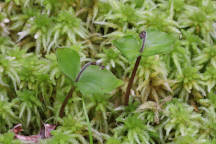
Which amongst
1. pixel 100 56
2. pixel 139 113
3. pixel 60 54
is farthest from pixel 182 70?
pixel 60 54

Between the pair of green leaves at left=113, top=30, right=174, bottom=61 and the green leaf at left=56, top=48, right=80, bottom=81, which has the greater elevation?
the pair of green leaves at left=113, top=30, right=174, bottom=61

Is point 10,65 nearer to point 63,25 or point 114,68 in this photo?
point 63,25

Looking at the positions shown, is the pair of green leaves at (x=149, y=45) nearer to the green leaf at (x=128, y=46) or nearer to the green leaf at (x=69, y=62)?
the green leaf at (x=128, y=46)

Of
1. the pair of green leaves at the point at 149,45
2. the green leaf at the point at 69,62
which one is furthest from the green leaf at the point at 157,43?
the green leaf at the point at 69,62

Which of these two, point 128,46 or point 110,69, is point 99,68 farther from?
point 110,69

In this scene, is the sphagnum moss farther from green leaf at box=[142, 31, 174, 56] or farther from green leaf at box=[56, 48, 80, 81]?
green leaf at box=[56, 48, 80, 81]

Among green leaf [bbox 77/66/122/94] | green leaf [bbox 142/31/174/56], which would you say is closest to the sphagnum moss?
green leaf [bbox 142/31/174/56]

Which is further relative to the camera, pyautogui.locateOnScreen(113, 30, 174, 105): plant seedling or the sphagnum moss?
the sphagnum moss
